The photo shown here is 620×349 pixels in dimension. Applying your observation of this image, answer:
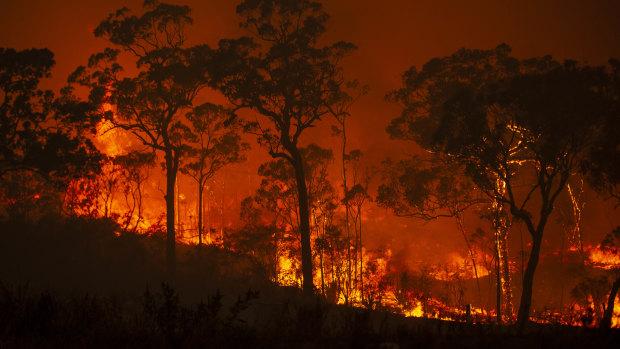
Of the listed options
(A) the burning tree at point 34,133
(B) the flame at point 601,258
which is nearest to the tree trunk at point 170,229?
(A) the burning tree at point 34,133

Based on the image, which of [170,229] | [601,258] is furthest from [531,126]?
[601,258]

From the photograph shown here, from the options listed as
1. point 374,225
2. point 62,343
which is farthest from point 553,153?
point 374,225

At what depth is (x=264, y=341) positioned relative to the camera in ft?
21.2

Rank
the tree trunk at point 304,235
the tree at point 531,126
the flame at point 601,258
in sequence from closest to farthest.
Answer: the tree at point 531,126
the tree trunk at point 304,235
the flame at point 601,258

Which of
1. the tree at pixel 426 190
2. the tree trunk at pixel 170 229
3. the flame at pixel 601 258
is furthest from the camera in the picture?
the flame at pixel 601 258

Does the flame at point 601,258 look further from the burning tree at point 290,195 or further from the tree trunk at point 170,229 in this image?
the tree trunk at point 170,229

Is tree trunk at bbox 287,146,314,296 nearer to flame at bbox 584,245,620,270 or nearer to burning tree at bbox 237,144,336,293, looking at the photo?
burning tree at bbox 237,144,336,293

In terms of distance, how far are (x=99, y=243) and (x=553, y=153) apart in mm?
20560

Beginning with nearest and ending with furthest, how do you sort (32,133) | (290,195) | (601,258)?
(32,133)
(290,195)
(601,258)

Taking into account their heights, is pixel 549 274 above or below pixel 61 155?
below

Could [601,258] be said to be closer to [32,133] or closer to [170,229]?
[170,229]

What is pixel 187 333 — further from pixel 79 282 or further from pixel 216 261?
pixel 216 261

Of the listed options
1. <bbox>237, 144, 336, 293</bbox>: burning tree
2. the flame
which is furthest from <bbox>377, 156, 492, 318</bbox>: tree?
the flame

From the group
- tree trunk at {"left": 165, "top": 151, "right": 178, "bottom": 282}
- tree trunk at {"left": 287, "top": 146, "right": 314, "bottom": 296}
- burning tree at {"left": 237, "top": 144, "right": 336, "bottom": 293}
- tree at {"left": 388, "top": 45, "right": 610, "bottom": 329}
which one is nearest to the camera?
tree at {"left": 388, "top": 45, "right": 610, "bottom": 329}
